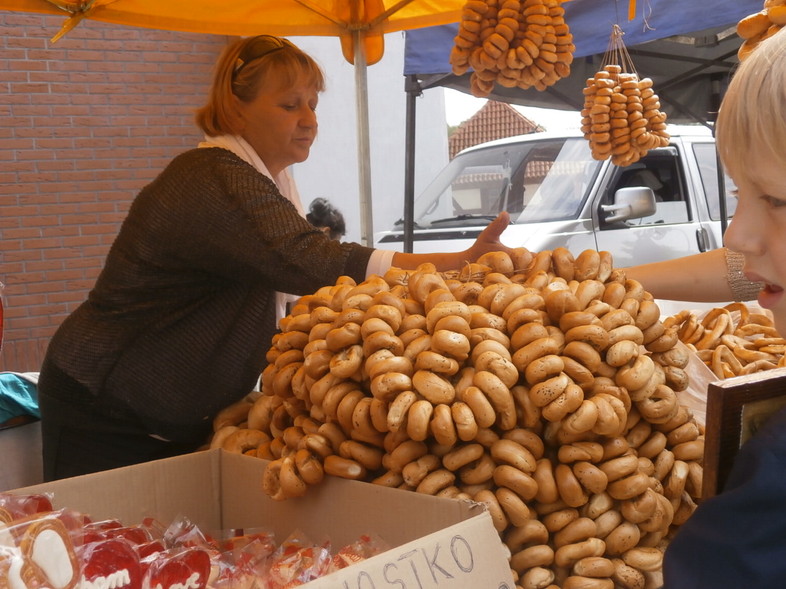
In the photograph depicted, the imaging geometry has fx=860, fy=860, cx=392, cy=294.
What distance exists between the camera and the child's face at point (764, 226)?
80cm

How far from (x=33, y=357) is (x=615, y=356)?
20.0 ft

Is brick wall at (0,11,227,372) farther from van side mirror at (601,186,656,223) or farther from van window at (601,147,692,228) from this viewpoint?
van side mirror at (601,186,656,223)

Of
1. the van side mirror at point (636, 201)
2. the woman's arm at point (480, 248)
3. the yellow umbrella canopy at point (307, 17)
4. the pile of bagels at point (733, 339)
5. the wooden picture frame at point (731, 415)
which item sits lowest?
the pile of bagels at point (733, 339)

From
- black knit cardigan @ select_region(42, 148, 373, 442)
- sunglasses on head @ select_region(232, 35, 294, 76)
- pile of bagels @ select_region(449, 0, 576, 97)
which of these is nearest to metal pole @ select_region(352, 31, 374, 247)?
pile of bagels @ select_region(449, 0, 576, 97)

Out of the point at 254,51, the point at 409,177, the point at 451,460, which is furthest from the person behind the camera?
the point at 409,177

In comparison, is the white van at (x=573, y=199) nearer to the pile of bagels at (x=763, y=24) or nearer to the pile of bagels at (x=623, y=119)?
the pile of bagels at (x=623, y=119)

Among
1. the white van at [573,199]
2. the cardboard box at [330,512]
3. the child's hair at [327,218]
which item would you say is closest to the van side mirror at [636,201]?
the white van at [573,199]

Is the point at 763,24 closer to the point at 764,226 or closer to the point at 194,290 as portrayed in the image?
the point at 764,226

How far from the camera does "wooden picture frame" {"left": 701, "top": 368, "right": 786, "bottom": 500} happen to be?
88 cm

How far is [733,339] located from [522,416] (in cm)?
94

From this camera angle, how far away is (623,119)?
10.4ft

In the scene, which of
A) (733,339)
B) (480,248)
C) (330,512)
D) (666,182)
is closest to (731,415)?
(330,512)

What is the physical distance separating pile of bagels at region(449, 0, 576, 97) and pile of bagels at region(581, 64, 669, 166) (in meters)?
0.56

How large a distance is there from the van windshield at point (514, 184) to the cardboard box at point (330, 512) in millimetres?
4086
